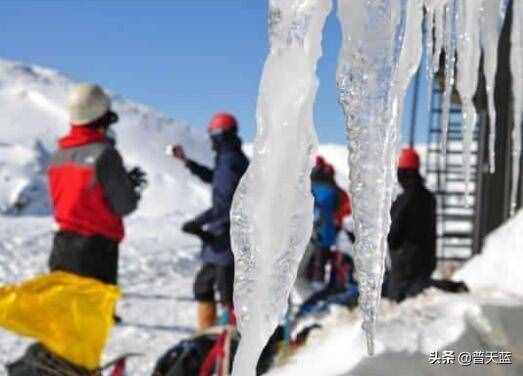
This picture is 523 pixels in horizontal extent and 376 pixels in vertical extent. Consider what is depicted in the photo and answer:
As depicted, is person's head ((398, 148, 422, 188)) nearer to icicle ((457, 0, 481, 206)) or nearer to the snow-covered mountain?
the snow-covered mountain

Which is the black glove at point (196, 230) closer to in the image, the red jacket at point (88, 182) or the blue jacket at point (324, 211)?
the red jacket at point (88, 182)

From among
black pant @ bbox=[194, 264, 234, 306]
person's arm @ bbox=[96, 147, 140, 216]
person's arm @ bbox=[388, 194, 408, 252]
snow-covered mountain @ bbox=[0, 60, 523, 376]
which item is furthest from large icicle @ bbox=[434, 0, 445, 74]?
black pant @ bbox=[194, 264, 234, 306]

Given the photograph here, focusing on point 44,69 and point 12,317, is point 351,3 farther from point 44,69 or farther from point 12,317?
point 44,69

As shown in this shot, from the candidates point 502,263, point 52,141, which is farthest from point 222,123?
point 52,141

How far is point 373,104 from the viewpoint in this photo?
5.62ft

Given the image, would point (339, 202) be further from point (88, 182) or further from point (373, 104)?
point (373, 104)

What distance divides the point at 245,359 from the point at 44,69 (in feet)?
160

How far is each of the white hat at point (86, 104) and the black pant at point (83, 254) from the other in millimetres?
693

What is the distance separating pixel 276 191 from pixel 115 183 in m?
2.78

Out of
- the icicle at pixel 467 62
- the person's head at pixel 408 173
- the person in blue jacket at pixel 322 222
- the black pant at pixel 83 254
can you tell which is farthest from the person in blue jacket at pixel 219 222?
the icicle at pixel 467 62

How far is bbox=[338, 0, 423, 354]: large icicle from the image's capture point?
1688 millimetres

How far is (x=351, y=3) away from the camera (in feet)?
5.58

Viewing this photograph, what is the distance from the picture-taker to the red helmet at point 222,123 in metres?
5.60

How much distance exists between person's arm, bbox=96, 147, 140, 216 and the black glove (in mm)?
1189
